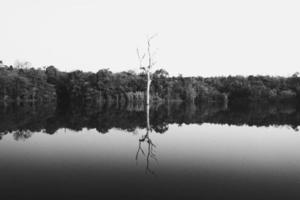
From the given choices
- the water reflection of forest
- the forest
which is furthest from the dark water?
the forest

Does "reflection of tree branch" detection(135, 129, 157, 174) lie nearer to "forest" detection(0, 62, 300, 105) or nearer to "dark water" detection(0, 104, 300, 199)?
"dark water" detection(0, 104, 300, 199)

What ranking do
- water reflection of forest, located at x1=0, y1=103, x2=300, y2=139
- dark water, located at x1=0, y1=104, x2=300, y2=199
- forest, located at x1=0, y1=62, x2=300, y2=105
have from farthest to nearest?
1. forest, located at x1=0, y1=62, x2=300, y2=105
2. water reflection of forest, located at x1=0, y1=103, x2=300, y2=139
3. dark water, located at x1=0, y1=104, x2=300, y2=199

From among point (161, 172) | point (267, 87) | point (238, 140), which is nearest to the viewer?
point (161, 172)

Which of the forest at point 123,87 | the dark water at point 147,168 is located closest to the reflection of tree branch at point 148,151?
the dark water at point 147,168

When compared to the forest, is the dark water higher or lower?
lower

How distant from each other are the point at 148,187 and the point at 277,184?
2734mm

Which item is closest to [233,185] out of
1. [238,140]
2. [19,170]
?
[19,170]

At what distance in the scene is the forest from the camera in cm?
6094

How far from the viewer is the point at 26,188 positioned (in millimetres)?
6211

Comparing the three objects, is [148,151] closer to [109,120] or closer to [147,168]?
[147,168]

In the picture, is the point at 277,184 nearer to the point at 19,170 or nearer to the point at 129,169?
the point at 129,169

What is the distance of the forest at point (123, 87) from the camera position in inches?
2399

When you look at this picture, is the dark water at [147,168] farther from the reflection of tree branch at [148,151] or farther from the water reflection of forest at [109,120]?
the water reflection of forest at [109,120]

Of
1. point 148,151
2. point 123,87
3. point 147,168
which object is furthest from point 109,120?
point 123,87
